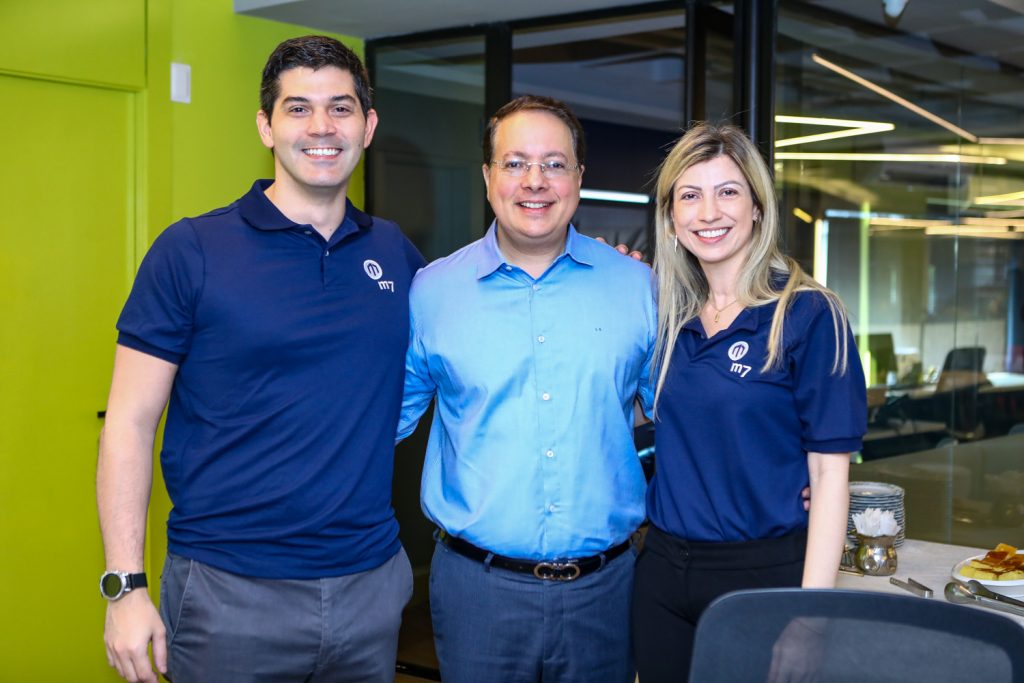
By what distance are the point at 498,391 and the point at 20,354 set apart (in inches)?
94.6

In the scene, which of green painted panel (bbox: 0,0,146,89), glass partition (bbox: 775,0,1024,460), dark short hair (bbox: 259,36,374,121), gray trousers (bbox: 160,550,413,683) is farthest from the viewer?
glass partition (bbox: 775,0,1024,460)

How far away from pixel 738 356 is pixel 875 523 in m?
0.74

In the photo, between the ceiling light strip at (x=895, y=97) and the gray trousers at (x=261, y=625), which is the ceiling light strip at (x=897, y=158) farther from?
the gray trousers at (x=261, y=625)

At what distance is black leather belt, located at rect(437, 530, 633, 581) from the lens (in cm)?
218

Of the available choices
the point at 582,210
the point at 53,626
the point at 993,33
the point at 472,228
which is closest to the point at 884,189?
the point at 993,33

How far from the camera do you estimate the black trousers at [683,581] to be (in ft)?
6.55

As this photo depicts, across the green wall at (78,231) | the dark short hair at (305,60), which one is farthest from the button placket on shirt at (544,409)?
the green wall at (78,231)

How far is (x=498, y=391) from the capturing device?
2207 millimetres

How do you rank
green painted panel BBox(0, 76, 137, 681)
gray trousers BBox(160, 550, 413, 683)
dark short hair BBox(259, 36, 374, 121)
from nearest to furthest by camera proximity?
gray trousers BBox(160, 550, 413, 683) < dark short hair BBox(259, 36, 374, 121) < green painted panel BBox(0, 76, 137, 681)

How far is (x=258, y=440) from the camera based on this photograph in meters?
2.01

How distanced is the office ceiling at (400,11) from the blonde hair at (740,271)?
2.14 m

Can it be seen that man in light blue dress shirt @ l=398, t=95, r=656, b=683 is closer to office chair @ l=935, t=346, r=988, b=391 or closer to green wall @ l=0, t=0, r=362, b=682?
green wall @ l=0, t=0, r=362, b=682

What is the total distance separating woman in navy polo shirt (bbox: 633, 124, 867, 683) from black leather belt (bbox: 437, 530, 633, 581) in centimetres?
12

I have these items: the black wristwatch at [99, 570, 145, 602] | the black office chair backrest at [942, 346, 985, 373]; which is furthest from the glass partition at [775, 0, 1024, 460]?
the black wristwatch at [99, 570, 145, 602]
